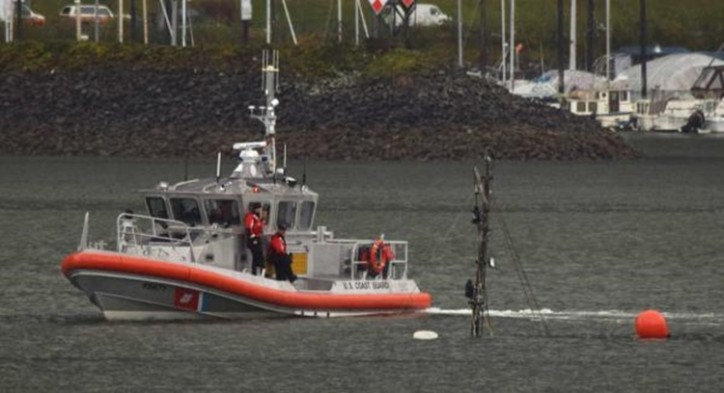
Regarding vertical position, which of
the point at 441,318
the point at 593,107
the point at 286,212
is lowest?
the point at 441,318

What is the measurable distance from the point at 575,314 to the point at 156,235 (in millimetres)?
11063

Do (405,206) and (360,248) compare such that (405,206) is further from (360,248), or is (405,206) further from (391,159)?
(360,248)

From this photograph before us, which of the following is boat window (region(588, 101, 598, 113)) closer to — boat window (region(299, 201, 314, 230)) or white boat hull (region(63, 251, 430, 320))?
white boat hull (region(63, 251, 430, 320))

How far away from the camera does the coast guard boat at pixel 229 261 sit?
48.6 metres

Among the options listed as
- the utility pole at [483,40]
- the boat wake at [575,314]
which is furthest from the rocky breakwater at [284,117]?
the boat wake at [575,314]

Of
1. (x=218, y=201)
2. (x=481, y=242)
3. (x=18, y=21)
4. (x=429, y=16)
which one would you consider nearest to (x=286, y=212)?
(x=218, y=201)

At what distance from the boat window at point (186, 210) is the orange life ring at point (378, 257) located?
11.5ft

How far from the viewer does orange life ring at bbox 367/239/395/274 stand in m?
51.0

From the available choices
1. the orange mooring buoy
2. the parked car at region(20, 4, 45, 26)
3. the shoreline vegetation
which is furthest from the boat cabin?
the parked car at region(20, 4, 45, 26)

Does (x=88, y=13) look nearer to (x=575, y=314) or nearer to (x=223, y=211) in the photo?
(x=575, y=314)

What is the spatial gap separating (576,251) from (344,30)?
3674 inches

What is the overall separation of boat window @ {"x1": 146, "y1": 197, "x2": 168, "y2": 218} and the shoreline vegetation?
78.8 m

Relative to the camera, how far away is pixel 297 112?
13325 cm

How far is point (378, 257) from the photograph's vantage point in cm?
5112
